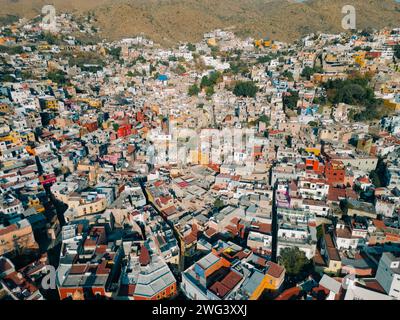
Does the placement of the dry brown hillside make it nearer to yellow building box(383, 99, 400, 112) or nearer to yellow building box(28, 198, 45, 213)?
yellow building box(383, 99, 400, 112)

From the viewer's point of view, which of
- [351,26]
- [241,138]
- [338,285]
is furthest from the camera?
[351,26]

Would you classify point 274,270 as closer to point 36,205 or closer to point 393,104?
point 36,205

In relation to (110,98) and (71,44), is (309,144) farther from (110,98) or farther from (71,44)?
(71,44)

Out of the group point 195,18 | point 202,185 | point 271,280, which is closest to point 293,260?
point 271,280

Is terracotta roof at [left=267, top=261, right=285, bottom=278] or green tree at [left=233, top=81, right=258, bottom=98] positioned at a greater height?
green tree at [left=233, top=81, right=258, bottom=98]

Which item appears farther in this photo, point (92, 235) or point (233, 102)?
point (233, 102)

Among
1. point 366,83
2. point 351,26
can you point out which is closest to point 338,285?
point 366,83

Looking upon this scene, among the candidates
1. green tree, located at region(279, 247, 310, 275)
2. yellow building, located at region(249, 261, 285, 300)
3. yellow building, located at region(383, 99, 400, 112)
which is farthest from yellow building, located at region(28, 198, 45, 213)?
yellow building, located at region(383, 99, 400, 112)

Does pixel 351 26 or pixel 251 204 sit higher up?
pixel 351 26
